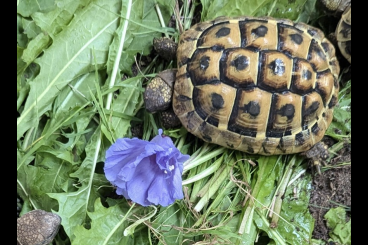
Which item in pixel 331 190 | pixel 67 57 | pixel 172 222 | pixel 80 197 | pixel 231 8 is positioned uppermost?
pixel 231 8

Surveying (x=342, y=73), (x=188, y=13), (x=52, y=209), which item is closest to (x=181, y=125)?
(x=188, y=13)

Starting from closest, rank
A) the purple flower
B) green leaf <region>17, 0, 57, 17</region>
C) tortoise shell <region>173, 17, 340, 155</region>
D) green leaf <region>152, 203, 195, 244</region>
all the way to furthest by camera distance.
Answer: the purple flower
tortoise shell <region>173, 17, 340, 155</region>
green leaf <region>152, 203, 195, 244</region>
green leaf <region>17, 0, 57, 17</region>

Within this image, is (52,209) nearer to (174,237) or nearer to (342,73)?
(174,237)

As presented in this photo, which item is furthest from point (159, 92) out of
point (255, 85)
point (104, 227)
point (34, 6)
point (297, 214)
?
point (297, 214)

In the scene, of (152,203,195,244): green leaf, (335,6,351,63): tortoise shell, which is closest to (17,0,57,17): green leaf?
(152,203,195,244): green leaf

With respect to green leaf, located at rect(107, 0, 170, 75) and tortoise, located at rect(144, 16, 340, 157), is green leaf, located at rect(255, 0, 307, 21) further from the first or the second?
green leaf, located at rect(107, 0, 170, 75)

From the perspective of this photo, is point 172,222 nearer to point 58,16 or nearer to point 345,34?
point 58,16
